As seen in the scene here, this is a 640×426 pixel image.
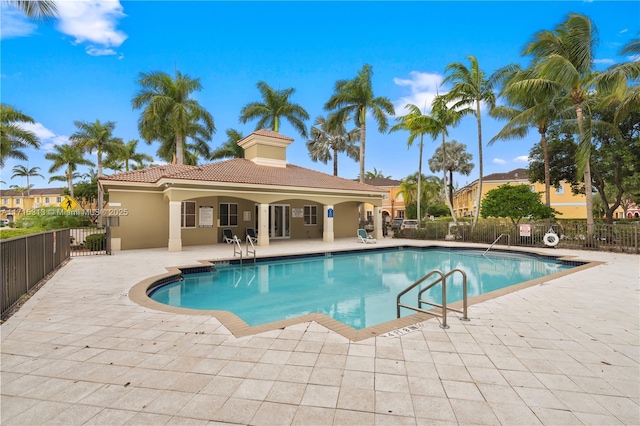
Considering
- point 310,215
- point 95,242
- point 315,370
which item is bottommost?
point 315,370

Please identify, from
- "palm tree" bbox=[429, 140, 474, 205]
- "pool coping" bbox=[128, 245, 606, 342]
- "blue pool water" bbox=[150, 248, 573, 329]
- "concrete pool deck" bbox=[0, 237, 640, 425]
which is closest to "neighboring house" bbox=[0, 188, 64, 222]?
"palm tree" bbox=[429, 140, 474, 205]

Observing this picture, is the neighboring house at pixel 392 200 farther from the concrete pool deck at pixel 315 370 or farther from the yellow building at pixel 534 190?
the concrete pool deck at pixel 315 370

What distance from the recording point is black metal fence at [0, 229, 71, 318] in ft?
17.3

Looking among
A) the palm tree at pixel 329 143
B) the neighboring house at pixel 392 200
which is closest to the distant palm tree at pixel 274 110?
the palm tree at pixel 329 143

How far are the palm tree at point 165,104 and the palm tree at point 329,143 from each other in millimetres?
14580

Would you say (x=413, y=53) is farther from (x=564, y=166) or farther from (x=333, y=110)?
(x=564, y=166)

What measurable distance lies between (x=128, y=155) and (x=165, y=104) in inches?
799

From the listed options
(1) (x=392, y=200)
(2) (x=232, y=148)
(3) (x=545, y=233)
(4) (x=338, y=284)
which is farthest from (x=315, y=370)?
(1) (x=392, y=200)

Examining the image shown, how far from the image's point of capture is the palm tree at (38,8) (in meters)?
9.66

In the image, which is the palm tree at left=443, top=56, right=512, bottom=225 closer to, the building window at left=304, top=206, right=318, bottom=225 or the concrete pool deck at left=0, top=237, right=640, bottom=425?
the building window at left=304, top=206, right=318, bottom=225

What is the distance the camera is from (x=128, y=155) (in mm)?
38469

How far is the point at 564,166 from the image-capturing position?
22172 millimetres

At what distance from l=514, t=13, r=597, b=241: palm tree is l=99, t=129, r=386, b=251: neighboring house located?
11.1 meters

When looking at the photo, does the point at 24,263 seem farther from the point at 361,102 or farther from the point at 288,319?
the point at 361,102
